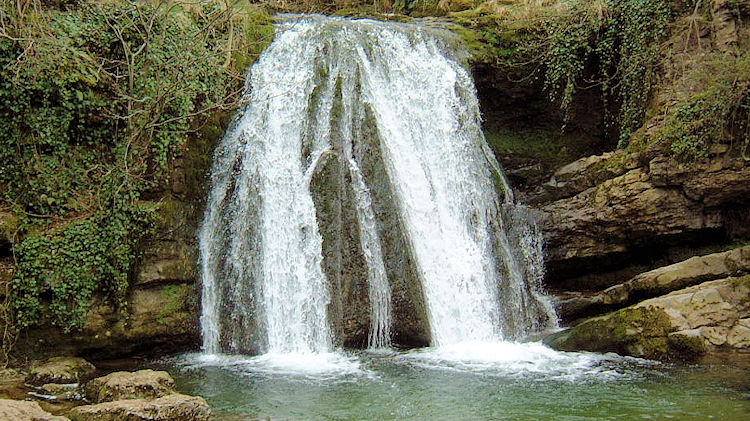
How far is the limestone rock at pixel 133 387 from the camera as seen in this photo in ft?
20.1

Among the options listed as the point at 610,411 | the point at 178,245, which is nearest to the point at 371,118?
the point at 178,245

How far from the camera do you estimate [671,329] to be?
25.7ft

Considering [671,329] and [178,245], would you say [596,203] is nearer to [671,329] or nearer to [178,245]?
[671,329]

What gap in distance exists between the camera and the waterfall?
365 inches

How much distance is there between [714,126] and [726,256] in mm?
2330

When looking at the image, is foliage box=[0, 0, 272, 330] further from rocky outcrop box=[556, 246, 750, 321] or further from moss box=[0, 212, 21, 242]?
rocky outcrop box=[556, 246, 750, 321]

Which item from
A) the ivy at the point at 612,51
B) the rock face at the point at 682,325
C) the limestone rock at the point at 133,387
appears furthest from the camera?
the ivy at the point at 612,51

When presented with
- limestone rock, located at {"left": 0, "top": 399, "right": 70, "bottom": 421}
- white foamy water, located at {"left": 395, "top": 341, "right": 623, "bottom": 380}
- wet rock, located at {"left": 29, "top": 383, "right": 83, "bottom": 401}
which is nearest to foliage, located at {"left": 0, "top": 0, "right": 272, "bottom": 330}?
wet rock, located at {"left": 29, "top": 383, "right": 83, "bottom": 401}

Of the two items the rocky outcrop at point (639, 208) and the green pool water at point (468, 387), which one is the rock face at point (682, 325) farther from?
the rocky outcrop at point (639, 208)

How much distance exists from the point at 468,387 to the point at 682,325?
127 inches

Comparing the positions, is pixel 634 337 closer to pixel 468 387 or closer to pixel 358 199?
pixel 468 387

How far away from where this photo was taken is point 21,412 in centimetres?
475

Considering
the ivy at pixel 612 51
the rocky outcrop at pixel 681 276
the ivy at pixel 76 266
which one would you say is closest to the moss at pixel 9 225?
the ivy at pixel 76 266

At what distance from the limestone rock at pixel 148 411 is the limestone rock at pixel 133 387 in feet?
1.78
